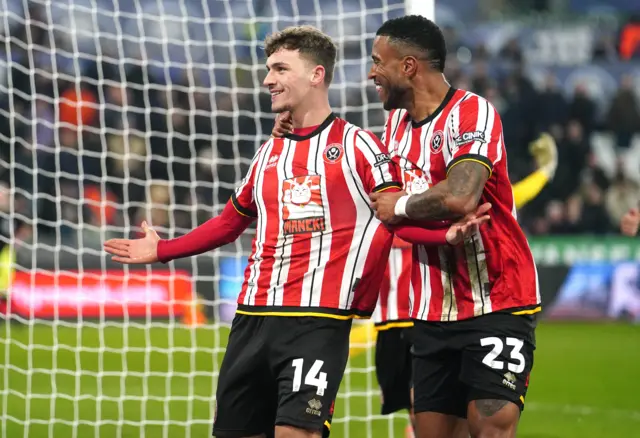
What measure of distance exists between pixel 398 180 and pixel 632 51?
1524 cm

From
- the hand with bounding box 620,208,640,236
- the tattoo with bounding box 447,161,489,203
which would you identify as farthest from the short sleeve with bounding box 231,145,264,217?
the hand with bounding box 620,208,640,236

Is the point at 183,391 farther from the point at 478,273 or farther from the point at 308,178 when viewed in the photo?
the point at 478,273

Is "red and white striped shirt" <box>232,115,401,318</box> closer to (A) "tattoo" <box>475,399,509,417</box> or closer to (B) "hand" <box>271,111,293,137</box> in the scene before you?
(B) "hand" <box>271,111,293,137</box>

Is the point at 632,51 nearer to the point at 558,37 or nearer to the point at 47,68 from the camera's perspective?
the point at 558,37

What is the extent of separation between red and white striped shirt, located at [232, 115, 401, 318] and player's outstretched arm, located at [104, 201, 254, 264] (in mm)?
298

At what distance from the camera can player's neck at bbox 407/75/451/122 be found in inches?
183

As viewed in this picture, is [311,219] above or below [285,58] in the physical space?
below

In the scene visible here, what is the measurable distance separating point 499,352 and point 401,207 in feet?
2.39

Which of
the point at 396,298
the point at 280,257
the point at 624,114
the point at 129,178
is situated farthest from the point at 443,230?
the point at 624,114

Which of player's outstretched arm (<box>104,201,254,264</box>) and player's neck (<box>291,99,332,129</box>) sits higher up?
player's neck (<box>291,99,332,129</box>)

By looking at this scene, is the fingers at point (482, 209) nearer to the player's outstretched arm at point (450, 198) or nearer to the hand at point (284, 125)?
the player's outstretched arm at point (450, 198)

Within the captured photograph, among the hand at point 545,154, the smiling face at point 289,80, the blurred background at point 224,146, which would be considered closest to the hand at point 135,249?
the smiling face at point 289,80

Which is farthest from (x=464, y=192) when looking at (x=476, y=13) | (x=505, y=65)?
(x=476, y=13)

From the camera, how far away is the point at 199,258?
581 inches
